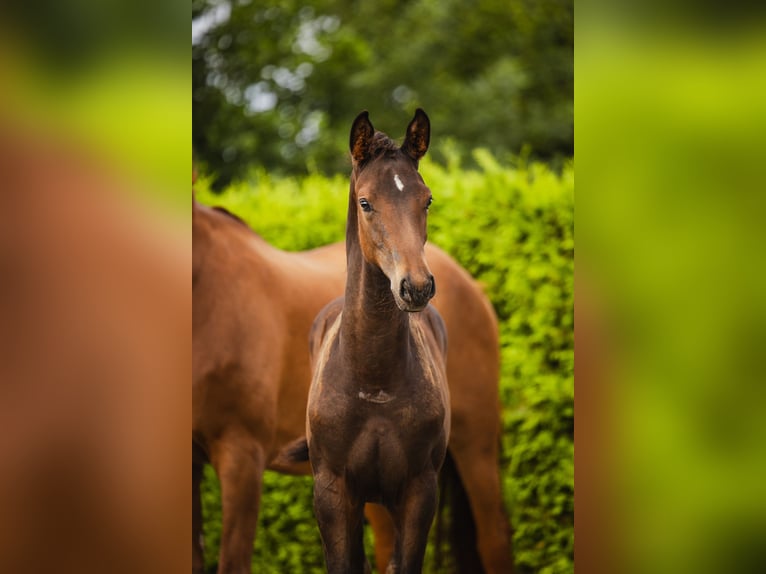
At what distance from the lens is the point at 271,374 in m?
3.86

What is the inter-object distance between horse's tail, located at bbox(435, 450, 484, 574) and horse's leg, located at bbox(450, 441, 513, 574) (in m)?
0.08

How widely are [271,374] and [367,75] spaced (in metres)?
9.34

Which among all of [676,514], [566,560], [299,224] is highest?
[299,224]

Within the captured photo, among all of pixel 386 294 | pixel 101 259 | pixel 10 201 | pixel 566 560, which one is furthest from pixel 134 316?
pixel 566 560

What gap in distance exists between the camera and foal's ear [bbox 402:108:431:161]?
2350mm

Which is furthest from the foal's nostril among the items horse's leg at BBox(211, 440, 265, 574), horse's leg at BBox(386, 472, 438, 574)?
horse's leg at BBox(211, 440, 265, 574)

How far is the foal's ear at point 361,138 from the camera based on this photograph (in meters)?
2.33

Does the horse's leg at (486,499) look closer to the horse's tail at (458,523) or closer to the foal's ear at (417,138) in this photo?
the horse's tail at (458,523)

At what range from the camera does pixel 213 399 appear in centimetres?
363

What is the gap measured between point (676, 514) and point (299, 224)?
14.9 feet

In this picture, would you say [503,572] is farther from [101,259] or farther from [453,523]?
[101,259]

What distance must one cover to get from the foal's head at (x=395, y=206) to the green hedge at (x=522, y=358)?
2797 mm

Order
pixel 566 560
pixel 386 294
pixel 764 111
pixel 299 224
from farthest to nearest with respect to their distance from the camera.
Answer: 1. pixel 299 224
2. pixel 566 560
3. pixel 386 294
4. pixel 764 111

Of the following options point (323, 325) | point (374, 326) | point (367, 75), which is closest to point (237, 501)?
point (323, 325)
